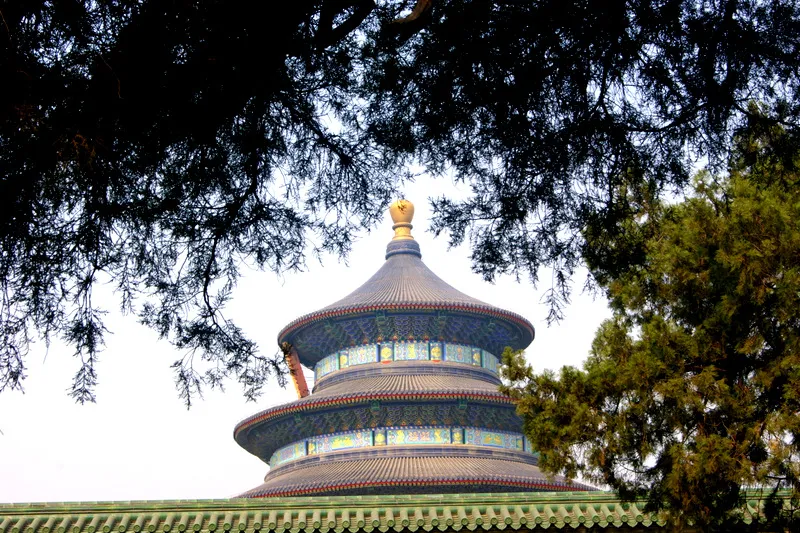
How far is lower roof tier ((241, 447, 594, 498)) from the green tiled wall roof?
312 inches

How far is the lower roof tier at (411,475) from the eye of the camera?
21703 mm

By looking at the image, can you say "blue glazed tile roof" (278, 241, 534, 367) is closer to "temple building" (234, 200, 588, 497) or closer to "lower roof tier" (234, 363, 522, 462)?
"temple building" (234, 200, 588, 497)

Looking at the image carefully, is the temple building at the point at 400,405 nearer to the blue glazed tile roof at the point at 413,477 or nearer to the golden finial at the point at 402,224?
the blue glazed tile roof at the point at 413,477

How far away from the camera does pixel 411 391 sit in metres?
23.6

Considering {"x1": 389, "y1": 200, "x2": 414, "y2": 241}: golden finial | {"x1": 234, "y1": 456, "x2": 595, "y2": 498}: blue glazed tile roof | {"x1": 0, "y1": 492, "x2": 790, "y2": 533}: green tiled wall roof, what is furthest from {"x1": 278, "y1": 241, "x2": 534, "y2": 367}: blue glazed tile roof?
{"x1": 0, "y1": 492, "x2": 790, "y2": 533}: green tiled wall roof

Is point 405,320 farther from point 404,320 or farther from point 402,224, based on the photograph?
point 402,224

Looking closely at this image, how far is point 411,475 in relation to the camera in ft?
72.1

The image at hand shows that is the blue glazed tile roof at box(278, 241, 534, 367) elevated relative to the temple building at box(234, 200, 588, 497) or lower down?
elevated

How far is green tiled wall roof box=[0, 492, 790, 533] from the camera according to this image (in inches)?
521

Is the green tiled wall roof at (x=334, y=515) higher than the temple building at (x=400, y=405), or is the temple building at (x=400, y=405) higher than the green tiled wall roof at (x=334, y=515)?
the temple building at (x=400, y=405)

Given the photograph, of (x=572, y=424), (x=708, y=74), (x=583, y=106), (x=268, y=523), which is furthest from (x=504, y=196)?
(x=268, y=523)

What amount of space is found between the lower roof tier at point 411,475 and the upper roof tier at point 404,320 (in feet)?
11.4

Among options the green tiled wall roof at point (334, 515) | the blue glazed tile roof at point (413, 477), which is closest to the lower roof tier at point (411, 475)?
the blue glazed tile roof at point (413, 477)

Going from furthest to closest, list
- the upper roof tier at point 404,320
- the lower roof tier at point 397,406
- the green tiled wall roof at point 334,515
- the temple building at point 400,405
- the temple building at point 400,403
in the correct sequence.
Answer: the upper roof tier at point 404,320 → the lower roof tier at point 397,406 → the temple building at point 400,405 → the temple building at point 400,403 → the green tiled wall roof at point 334,515
